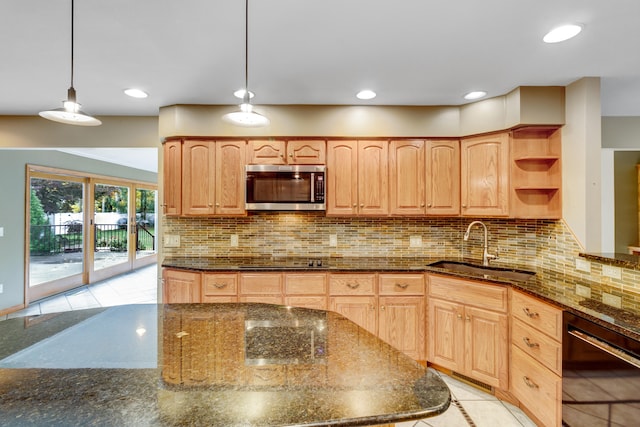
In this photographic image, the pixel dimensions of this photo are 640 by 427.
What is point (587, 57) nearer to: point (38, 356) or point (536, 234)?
point (536, 234)

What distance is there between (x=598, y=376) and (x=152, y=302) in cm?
533

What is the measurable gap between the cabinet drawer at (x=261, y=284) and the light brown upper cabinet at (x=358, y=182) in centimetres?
85

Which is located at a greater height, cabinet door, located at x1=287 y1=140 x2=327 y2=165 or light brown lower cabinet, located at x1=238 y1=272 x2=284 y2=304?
cabinet door, located at x1=287 y1=140 x2=327 y2=165

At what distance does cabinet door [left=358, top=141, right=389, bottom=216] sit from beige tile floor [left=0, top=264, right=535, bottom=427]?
161 centimetres

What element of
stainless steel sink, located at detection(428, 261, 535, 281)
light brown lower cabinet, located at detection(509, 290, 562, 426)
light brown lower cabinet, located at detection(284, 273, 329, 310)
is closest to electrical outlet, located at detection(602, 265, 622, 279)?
stainless steel sink, located at detection(428, 261, 535, 281)

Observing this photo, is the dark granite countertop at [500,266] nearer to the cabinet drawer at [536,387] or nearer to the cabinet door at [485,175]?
the cabinet drawer at [536,387]

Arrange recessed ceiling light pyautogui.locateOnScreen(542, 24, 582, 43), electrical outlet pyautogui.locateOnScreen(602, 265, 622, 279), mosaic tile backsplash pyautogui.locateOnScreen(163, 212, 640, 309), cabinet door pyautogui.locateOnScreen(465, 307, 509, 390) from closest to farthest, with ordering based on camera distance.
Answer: recessed ceiling light pyautogui.locateOnScreen(542, 24, 582, 43) < electrical outlet pyautogui.locateOnScreen(602, 265, 622, 279) < cabinet door pyautogui.locateOnScreen(465, 307, 509, 390) < mosaic tile backsplash pyautogui.locateOnScreen(163, 212, 640, 309)

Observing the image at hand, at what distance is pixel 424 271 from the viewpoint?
2629 millimetres

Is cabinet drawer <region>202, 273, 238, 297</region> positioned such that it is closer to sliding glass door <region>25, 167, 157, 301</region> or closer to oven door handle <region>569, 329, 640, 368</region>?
oven door handle <region>569, 329, 640, 368</region>

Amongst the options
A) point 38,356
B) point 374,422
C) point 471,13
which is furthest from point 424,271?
point 38,356

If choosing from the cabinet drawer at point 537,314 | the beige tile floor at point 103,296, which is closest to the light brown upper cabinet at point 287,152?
the cabinet drawer at point 537,314

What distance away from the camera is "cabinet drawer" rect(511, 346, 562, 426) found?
1.75 metres

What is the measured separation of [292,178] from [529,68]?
83.2 inches

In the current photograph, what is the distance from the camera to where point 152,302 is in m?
4.80
